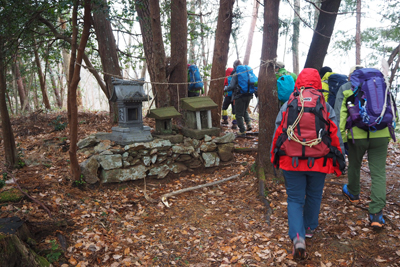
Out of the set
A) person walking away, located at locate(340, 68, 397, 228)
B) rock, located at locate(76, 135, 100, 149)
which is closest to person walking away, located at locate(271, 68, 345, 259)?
person walking away, located at locate(340, 68, 397, 228)

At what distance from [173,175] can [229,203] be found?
4.85 feet

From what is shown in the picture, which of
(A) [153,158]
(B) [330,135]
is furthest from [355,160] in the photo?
(A) [153,158]

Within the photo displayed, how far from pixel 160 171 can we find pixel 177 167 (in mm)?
387

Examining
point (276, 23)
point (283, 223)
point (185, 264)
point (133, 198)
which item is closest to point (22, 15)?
point (133, 198)

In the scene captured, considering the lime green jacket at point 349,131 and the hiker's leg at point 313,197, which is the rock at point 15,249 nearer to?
the hiker's leg at point 313,197

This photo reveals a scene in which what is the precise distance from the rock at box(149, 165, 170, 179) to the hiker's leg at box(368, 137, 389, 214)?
3512 mm

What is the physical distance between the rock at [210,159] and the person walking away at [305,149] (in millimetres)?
2875

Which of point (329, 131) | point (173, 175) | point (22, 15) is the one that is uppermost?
point (22, 15)

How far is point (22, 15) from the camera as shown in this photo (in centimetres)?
440

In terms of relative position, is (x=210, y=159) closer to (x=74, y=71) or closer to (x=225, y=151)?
(x=225, y=151)

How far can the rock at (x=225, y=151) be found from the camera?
5.86 m

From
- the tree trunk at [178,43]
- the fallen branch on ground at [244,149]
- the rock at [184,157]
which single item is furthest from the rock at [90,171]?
the fallen branch on ground at [244,149]

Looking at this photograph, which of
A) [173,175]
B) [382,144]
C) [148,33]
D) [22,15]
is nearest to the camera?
[382,144]

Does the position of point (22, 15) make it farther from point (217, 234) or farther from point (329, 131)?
point (329, 131)
